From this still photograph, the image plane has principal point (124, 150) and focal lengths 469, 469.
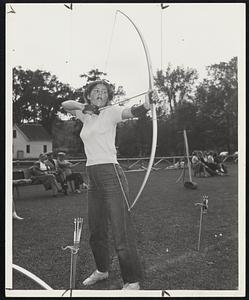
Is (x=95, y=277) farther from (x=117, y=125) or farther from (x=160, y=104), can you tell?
(x=160, y=104)

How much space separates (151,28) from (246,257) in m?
1.43

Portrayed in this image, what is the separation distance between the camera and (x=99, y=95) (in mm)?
2551

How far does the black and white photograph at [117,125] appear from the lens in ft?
8.27

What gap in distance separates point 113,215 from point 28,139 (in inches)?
30.7

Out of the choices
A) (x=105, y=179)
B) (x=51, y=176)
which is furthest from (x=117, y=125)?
(x=51, y=176)

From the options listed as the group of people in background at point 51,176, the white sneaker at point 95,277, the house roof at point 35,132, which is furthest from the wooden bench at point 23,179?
the white sneaker at point 95,277

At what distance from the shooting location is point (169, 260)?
8.98 ft

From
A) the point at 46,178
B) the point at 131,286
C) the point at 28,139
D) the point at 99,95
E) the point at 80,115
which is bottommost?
the point at 131,286

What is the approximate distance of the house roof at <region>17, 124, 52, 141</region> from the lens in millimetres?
2814

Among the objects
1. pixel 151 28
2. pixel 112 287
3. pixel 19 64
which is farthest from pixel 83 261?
pixel 151 28

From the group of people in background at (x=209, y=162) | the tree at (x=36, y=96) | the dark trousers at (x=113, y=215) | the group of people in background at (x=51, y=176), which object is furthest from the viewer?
the group of people in background at (x=209, y=162)

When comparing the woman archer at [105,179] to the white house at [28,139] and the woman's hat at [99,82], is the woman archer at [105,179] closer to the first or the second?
the woman's hat at [99,82]

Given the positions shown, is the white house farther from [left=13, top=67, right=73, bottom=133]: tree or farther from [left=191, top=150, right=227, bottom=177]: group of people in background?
[left=191, top=150, right=227, bottom=177]: group of people in background

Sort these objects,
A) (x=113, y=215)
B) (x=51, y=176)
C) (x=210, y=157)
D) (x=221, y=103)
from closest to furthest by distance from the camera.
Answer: (x=113, y=215) → (x=221, y=103) → (x=210, y=157) → (x=51, y=176)
